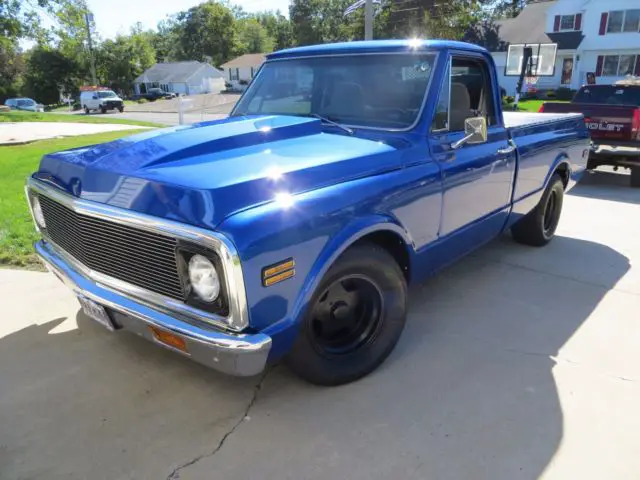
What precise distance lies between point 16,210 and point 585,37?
35.2 meters

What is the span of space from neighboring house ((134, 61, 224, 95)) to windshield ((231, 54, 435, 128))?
203ft

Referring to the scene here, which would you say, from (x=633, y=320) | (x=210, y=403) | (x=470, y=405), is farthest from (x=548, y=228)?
(x=210, y=403)

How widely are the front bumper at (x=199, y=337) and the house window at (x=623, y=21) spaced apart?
3542cm

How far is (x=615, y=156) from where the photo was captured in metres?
8.34

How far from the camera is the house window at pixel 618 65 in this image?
3017cm

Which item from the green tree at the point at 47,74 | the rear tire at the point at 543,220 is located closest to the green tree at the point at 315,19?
the green tree at the point at 47,74

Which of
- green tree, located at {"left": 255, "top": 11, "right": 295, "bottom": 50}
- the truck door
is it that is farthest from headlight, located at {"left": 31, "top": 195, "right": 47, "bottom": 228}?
green tree, located at {"left": 255, "top": 11, "right": 295, "bottom": 50}

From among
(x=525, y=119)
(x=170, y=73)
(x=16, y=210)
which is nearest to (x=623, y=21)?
(x=525, y=119)

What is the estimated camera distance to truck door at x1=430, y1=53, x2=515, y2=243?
3.31 m

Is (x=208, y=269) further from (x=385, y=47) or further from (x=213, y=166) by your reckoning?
Result: (x=385, y=47)

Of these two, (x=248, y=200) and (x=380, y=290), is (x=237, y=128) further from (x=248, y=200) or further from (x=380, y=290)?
(x=380, y=290)

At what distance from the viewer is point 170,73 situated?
63188 millimetres

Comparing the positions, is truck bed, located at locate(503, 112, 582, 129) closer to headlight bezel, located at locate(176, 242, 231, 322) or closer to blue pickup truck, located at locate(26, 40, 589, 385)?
blue pickup truck, located at locate(26, 40, 589, 385)

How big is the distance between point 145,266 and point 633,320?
348 cm
